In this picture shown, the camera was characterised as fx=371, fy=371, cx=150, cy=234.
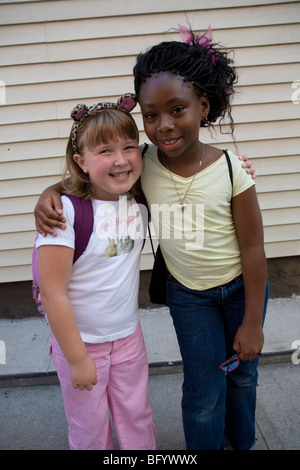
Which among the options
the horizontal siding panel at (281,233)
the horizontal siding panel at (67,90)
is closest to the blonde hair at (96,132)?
the horizontal siding panel at (67,90)

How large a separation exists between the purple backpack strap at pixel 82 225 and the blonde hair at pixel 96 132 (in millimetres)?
50

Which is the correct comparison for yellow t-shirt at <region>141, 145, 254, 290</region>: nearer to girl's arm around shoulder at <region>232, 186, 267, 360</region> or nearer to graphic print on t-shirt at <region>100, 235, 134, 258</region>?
girl's arm around shoulder at <region>232, 186, 267, 360</region>

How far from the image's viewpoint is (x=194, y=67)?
1333 millimetres

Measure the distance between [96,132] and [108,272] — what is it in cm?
52

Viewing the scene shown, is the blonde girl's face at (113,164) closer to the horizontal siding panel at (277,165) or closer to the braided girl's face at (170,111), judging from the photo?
the braided girl's face at (170,111)

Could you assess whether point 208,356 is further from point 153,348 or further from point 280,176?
point 280,176

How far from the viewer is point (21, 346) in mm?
2848

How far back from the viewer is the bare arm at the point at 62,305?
1266mm

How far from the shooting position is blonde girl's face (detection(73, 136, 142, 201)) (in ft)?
4.38

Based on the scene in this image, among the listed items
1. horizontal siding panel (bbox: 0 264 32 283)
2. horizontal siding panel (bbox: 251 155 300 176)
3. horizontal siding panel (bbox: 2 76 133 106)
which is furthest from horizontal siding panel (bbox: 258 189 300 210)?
horizontal siding panel (bbox: 0 264 32 283)

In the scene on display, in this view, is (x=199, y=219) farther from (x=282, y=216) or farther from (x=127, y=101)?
(x=282, y=216)

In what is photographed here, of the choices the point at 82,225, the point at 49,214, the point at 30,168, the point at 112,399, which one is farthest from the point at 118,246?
the point at 30,168

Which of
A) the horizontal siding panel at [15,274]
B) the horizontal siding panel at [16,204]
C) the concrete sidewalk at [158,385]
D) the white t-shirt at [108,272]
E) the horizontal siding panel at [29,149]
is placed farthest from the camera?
the horizontal siding panel at [15,274]
